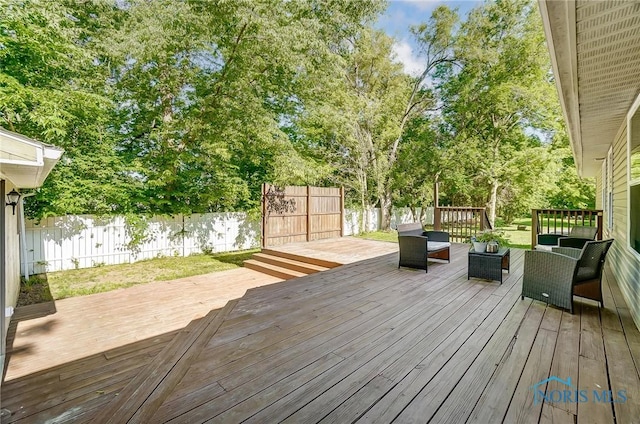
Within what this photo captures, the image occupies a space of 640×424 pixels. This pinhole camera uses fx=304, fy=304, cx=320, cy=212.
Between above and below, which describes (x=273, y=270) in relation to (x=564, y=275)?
below

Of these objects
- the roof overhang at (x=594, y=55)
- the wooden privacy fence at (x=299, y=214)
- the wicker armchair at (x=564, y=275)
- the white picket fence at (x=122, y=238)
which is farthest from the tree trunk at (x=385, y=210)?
the wicker armchair at (x=564, y=275)

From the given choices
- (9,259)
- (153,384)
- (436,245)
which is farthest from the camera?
(436,245)

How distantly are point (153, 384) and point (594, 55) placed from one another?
13.4ft

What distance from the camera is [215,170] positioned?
9.87 metres

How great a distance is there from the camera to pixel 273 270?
711cm

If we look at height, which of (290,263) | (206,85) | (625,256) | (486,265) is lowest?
(290,263)

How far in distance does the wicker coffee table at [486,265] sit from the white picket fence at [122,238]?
792cm

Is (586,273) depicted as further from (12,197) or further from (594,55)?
(12,197)

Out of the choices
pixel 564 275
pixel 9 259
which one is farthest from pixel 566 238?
pixel 9 259

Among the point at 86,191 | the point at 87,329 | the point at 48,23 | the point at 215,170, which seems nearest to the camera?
the point at 87,329

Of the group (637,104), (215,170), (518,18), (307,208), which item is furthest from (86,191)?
(518,18)

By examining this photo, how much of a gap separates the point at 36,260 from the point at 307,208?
6.65 meters

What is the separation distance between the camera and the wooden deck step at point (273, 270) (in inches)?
262

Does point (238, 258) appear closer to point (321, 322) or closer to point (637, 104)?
point (321, 322)
